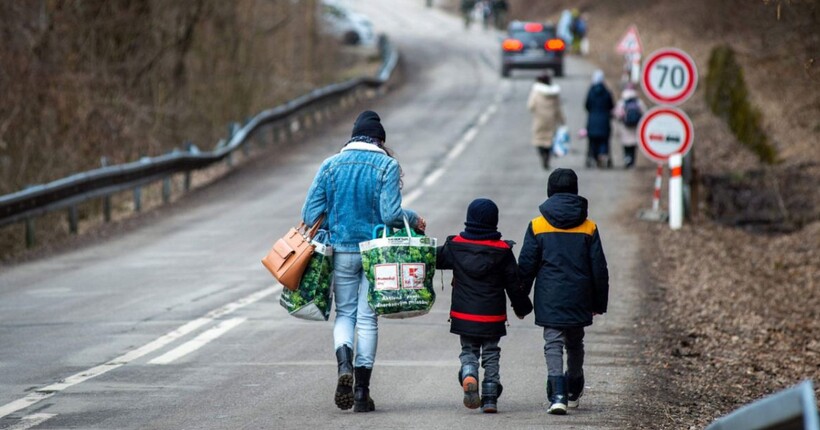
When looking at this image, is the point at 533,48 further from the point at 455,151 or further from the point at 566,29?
the point at 455,151

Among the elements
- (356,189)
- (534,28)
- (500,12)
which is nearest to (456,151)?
(534,28)

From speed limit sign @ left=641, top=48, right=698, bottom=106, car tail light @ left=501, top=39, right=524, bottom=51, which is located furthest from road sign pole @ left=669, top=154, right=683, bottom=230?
car tail light @ left=501, top=39, right=524, bottom=51

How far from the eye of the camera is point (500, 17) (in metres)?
73.0

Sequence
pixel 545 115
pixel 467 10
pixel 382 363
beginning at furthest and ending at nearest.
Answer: pixel 467 10 < pixel 545 115 < pixel 382 363

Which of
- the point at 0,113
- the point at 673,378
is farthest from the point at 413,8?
the point at 673,378

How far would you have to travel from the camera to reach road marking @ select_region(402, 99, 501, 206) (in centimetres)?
2108

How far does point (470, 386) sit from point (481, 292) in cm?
52

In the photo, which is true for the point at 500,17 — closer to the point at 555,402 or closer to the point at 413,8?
the point at 413,8

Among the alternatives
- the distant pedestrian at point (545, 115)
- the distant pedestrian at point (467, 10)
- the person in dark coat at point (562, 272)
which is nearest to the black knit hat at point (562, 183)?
the person in dark coat at point (562, 272)

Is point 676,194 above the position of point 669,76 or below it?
below

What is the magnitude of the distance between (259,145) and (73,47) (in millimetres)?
4966

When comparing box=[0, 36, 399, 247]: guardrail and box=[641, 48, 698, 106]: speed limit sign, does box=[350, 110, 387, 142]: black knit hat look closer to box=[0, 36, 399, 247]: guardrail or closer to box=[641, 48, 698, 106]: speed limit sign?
box=[0, 36, 399, 247]: guardrail

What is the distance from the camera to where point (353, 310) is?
7.61m

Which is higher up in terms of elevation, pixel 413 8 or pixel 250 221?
pixel 413 8
